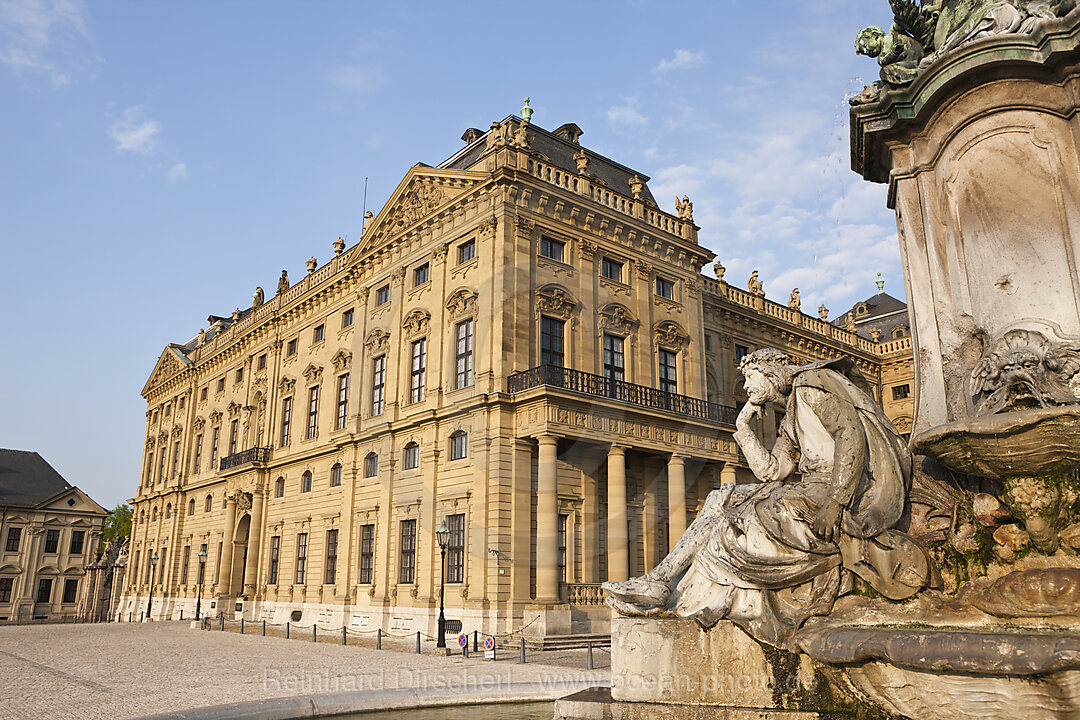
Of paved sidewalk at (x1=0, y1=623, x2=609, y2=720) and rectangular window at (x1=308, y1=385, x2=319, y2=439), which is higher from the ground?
rectangular window at (x1=308, y1=385, x2=319, y2=439)

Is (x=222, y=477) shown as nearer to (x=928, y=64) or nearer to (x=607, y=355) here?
(x=607, y=355)

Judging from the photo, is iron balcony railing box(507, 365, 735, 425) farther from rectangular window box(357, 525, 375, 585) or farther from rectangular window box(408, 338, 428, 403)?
rectangular window box(357, 525, 375, 585)

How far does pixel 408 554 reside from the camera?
2731 cm

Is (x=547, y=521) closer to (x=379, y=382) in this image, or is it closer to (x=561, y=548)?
(x=561, y=548)

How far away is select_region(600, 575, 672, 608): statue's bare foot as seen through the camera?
525 centimetres

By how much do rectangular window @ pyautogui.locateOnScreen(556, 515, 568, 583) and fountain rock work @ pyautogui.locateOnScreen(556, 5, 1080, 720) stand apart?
18887 millimetres

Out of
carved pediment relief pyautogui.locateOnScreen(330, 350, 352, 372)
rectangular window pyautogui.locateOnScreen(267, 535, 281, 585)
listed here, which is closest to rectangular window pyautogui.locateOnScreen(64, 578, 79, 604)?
rectangular window pyautogui.locateOnScreen(267, 535, 281, 585)

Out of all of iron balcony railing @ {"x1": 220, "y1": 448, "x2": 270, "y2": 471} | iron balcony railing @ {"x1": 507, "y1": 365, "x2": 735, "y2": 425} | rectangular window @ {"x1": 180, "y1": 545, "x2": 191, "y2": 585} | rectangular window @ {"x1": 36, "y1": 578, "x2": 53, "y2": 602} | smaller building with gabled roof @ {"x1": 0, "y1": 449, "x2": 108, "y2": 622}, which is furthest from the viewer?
rectangular window @ {"x1": 36, "y1": 578, "x2": 53, "y2": 602}

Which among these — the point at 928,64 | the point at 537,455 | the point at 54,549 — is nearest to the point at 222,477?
the point at 537,455

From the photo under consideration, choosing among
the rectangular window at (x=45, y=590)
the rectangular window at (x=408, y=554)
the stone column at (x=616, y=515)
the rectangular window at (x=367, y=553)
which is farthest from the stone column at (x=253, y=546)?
the rectangular window at (x=45, y=590)

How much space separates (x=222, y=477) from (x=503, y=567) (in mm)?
26188

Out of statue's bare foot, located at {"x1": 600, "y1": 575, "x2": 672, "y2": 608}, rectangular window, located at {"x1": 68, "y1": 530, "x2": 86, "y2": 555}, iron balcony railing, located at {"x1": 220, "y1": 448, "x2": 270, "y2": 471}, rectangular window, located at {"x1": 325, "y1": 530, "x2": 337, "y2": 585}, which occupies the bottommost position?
statue's bare foot, located at {"x1": 600, "y1": 575, "x2": 672, "y2": 608}

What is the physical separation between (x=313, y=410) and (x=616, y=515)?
18.4 m

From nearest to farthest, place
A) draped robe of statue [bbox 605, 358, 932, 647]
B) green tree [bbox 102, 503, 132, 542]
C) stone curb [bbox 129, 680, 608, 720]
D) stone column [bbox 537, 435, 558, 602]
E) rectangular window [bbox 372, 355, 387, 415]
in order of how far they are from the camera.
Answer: draped robe of statue [bbox 605, 358, 932, 647], stone curb [bbox 129, 680, 608, 720], stone column [bbox 537, 435, 558, 602], rectangular window [bbox 372, 355, 387, 415], green tree [bbox 102, 503, 132, 542]
